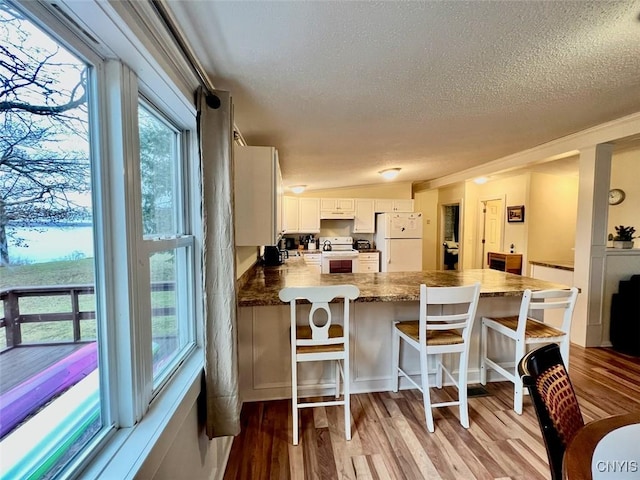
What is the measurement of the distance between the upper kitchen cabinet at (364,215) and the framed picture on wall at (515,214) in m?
2.59

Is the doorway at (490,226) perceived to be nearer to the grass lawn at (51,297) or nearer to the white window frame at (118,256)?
the white window frame at (118,256)

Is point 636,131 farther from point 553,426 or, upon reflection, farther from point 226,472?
point 226,472

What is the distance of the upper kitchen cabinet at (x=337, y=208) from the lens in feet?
18.6

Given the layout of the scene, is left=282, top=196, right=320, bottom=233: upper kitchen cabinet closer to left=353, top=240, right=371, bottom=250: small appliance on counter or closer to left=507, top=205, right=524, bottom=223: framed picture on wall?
left=353, top=240, right=371, bottom=250: small appliance on counter

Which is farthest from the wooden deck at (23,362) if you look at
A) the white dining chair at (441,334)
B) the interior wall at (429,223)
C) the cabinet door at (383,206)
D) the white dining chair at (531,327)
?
the interior wall at (429,223)

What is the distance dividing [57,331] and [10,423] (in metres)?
0.20

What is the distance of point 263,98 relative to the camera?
1790mm

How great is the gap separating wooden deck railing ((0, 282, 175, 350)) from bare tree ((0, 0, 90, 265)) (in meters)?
0.07

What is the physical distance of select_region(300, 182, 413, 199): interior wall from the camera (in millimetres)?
6090

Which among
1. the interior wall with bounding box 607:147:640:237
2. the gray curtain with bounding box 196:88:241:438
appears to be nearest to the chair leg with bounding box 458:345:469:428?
the gray curtain with bounding box 196:88:241:438

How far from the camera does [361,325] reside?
7.67 ft

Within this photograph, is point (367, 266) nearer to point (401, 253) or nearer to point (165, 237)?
point (401, 253)

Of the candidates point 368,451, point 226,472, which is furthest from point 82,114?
point 368,451

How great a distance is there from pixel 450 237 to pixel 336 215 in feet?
10.4
